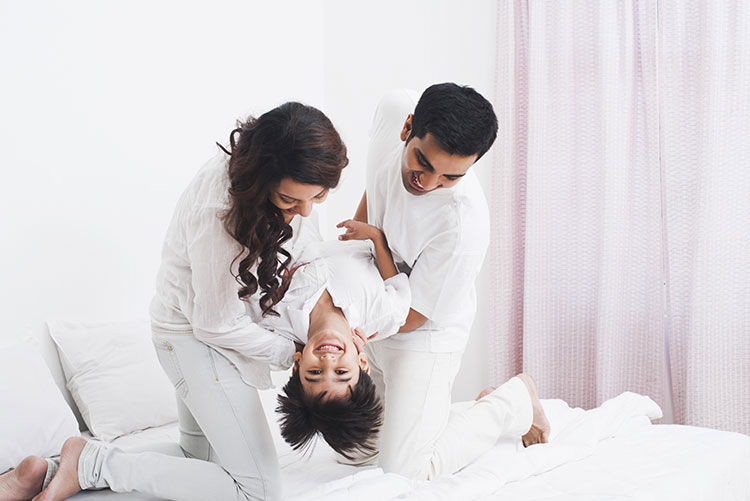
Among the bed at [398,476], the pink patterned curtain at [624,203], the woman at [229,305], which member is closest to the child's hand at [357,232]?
the woman at [229,305]

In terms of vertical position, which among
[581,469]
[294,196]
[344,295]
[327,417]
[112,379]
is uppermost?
[294,196]

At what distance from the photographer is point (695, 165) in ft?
8.95

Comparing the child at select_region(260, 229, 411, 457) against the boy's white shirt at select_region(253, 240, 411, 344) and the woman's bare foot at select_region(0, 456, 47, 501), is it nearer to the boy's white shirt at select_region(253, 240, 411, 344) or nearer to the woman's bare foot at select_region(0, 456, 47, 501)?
the boy's white shirt at select_region(253, 240, 411, 344)

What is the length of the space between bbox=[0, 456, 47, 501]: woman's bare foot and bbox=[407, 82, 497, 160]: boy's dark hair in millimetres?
1266

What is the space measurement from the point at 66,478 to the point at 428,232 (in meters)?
1.14

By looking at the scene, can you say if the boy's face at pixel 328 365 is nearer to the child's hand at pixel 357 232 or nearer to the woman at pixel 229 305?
the woman at pixel 229 305

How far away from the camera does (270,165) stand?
144 centimetres

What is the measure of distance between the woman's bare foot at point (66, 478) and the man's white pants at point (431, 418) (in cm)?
82

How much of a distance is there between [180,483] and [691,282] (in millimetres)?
2071

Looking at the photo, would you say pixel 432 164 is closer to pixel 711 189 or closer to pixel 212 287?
pixel 212 287

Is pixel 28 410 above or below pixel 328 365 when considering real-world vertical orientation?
below

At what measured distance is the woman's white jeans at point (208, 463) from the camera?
173 cm

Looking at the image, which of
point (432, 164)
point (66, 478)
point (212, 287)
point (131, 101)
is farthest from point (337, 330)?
point (131, 101)

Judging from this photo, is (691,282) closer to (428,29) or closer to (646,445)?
(646,445)
